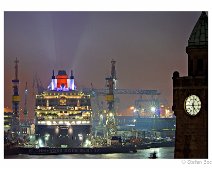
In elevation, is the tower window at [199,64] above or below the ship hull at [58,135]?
above

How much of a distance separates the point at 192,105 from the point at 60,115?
110 ft

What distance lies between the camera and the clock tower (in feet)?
46.4

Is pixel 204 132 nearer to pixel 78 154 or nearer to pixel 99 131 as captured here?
pixel 78 154

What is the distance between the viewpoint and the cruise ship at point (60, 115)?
4688 cm

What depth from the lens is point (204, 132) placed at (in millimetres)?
14359

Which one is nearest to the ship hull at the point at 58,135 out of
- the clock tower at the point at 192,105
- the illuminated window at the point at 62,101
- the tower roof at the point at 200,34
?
the illuminated window at the point at 62,101

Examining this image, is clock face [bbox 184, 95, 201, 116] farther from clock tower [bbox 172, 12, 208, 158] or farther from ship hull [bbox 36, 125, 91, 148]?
ship hull [bbox 36, 125, 91, 148]

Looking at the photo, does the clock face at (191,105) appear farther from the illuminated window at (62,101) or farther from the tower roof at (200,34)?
the illuminated window at (62,101)

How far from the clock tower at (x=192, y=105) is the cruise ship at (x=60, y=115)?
31637 millimetres

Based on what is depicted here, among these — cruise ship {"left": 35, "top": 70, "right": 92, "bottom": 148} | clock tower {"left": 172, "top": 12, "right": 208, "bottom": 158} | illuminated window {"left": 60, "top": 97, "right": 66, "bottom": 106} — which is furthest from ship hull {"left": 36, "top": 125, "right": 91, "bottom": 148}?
clock tower {"left": 172, "top": 12, "right": 208, "bottom": 158}

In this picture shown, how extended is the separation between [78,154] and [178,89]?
33.9 metres
